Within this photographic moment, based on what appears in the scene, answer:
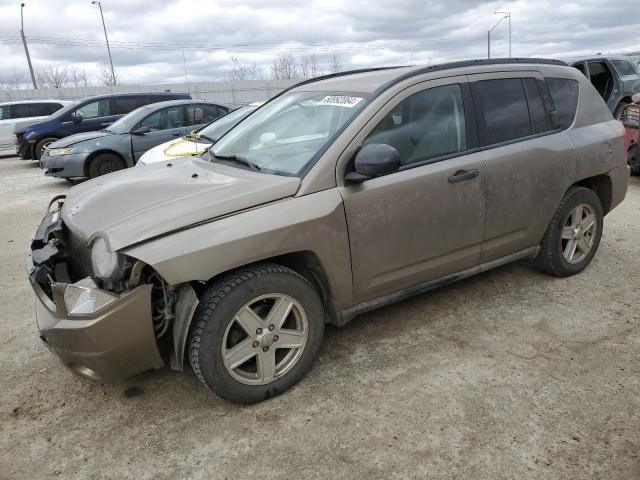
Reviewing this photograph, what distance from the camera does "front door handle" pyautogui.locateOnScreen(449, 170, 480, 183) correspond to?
329 centimetres

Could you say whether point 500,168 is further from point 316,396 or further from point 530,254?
point 316,396

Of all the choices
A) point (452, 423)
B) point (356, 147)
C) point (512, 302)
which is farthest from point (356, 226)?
point (512, 302)

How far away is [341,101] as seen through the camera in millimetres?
3311

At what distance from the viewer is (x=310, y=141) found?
3.18m

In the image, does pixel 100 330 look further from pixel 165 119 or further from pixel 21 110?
pixel 21 110

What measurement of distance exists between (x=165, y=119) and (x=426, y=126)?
756 centimetres

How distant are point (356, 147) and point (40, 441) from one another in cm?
228

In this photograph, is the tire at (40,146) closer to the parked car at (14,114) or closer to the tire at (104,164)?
the parked car at (14,114)

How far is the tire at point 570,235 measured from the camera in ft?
13.2

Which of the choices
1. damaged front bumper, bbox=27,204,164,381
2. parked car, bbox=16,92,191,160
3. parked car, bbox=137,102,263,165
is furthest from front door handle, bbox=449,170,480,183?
parked car, bbox=16,92,191,160

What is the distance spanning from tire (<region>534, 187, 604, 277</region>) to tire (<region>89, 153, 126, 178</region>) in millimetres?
7742

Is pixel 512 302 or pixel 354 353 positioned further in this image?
pixel 512 302

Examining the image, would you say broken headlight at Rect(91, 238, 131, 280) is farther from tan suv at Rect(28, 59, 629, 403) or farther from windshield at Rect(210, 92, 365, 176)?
windshield at Rect(210, 92, 365, 176)

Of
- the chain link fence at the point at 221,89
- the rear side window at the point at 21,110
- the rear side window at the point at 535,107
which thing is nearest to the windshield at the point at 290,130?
the rear side window at the point at 535,107
